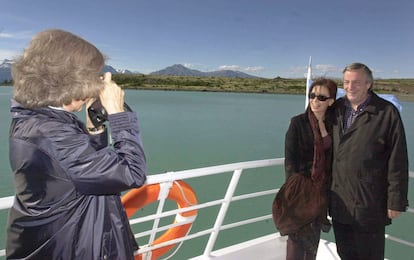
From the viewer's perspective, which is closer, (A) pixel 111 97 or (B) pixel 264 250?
(A) pixel 111 97

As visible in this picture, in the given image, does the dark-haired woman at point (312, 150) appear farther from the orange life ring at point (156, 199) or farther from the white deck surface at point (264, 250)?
the orange life ring at point (156, 199)

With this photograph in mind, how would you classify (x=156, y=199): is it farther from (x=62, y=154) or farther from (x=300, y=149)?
(x=62, y=154)

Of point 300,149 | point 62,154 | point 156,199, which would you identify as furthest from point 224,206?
point 62,154

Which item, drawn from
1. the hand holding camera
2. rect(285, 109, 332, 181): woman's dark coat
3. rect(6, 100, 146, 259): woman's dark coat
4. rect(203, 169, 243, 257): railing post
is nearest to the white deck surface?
rect(203, 169, 243, 257): railing post

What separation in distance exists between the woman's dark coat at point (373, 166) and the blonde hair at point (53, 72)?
1.18m

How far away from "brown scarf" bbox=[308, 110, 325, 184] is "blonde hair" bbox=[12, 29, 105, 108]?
3.71 feet

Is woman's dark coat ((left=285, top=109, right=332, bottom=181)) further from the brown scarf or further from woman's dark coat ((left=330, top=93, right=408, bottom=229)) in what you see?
woman's dark coat ((left=330, top=93, right=408, bottom=229))

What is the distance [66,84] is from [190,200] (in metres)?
1.20

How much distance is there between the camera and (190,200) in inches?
71.6

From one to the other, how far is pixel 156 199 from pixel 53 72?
1.00 m

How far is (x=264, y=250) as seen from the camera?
2.13 metres

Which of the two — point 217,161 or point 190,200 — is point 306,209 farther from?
point 217,161

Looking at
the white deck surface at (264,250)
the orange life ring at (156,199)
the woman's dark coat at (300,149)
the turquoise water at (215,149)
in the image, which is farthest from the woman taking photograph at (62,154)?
the turquoise water at (215,149)

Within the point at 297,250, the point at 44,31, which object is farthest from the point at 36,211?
the point at 297,250
